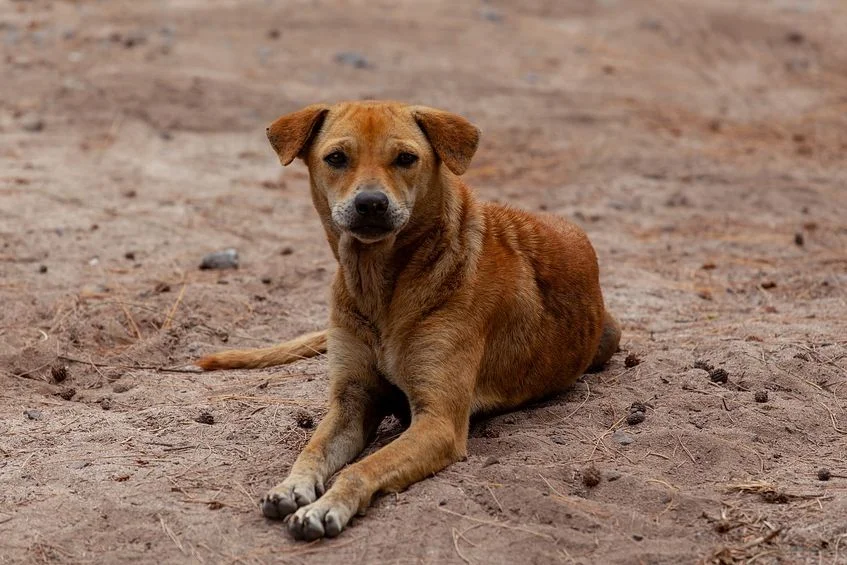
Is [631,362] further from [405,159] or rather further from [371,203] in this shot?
[371,203]

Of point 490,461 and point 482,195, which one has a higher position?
point 490,461

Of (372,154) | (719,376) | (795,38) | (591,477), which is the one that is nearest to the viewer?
(591,477)

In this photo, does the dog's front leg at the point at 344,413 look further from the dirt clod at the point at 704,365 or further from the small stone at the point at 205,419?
the dirt clod at the point at 704,365

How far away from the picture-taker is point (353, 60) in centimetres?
1434

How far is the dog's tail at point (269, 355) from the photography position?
22.1ft

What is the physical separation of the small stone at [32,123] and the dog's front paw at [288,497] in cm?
783

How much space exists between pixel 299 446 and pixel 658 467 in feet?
5.51

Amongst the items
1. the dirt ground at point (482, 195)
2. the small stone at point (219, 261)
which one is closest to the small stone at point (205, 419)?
the dirt ground at point (482, 195)

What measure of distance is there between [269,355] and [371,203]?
6.60ft

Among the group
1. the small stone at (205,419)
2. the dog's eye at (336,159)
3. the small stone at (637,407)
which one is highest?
the dog's eye at (336,159)

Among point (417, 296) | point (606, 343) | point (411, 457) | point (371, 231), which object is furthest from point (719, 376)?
point (371, 231)

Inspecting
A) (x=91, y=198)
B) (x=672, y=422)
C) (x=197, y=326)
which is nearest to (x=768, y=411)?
(x=672, y=422)

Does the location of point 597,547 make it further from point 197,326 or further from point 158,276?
point 158,276

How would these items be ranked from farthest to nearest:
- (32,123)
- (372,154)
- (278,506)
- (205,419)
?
(32,123), (205,419), (372,154), (278,506)
